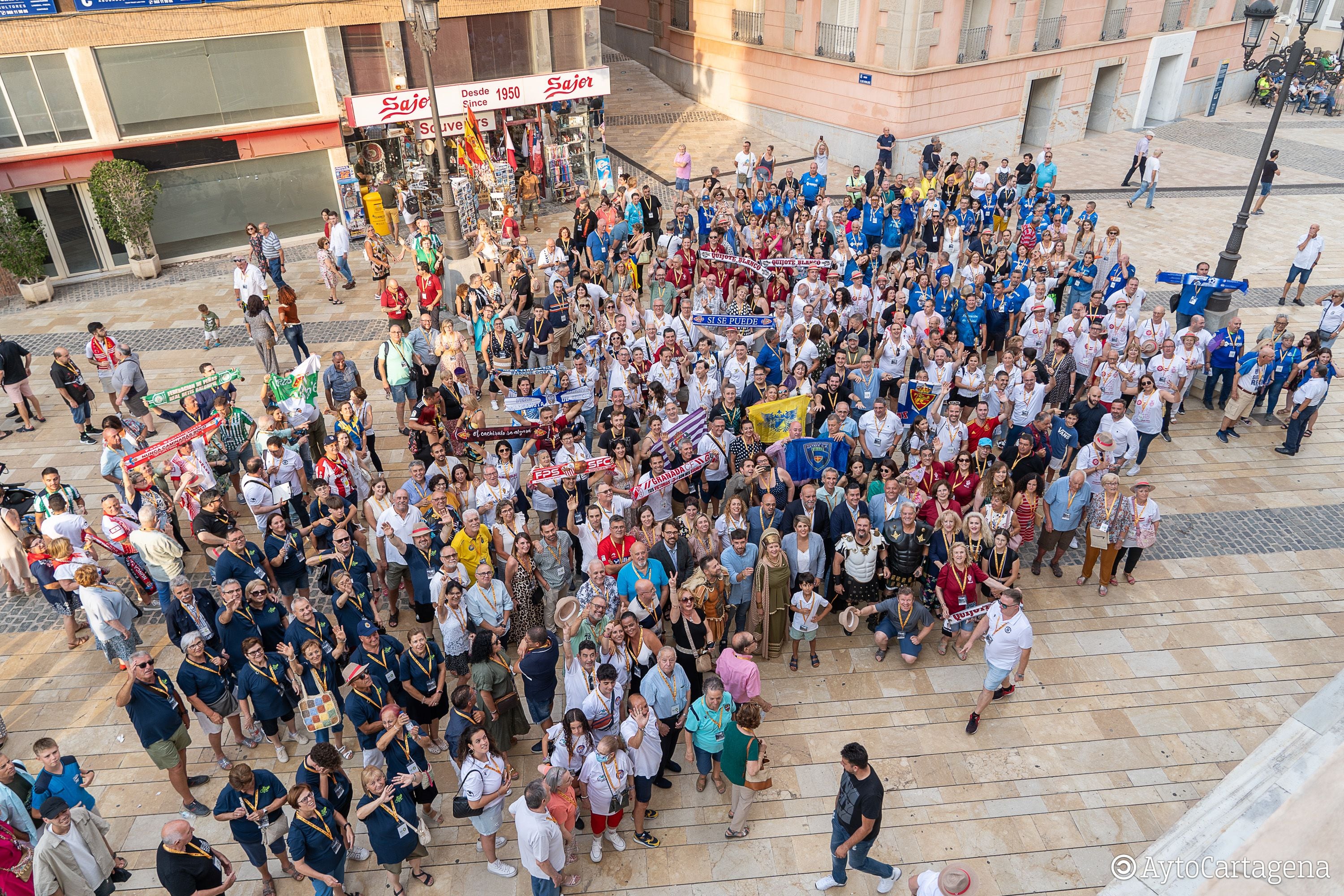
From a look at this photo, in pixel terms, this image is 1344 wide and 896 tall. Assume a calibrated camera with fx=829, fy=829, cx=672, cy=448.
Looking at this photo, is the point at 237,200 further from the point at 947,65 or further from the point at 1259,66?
the point at 1259,66

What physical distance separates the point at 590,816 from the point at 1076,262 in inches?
513

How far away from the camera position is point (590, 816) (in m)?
7.47

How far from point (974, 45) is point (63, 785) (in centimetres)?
2940

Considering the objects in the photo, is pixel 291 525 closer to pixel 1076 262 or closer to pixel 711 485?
pixel 711 485

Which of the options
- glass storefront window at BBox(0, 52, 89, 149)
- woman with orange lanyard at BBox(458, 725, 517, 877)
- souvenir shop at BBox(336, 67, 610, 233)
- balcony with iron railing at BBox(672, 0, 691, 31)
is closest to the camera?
woman with orange lanyard at BBox(458, 725, 517, 877)

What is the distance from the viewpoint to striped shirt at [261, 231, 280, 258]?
17266 mm

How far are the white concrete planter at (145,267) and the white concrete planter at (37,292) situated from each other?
1.76 metres

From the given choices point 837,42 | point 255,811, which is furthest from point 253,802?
point 837,42

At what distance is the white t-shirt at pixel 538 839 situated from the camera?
6246 mm

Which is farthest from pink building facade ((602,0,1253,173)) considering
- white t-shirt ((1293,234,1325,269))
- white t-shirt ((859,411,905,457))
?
white t-shirt ((859,411,905,457))

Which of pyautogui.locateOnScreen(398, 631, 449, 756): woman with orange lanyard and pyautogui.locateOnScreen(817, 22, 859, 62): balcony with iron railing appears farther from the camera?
pyautogui.locateOnScreen(817, 22, 859, 62): balcony with iron railing

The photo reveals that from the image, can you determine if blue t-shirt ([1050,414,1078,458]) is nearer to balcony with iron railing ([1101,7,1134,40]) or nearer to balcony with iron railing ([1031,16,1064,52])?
balcony with iron railing ([1031,16,1064,52])

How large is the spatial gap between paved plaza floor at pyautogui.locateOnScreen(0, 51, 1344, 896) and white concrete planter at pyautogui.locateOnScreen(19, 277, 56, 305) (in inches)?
272

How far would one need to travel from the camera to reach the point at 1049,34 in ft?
93.6
